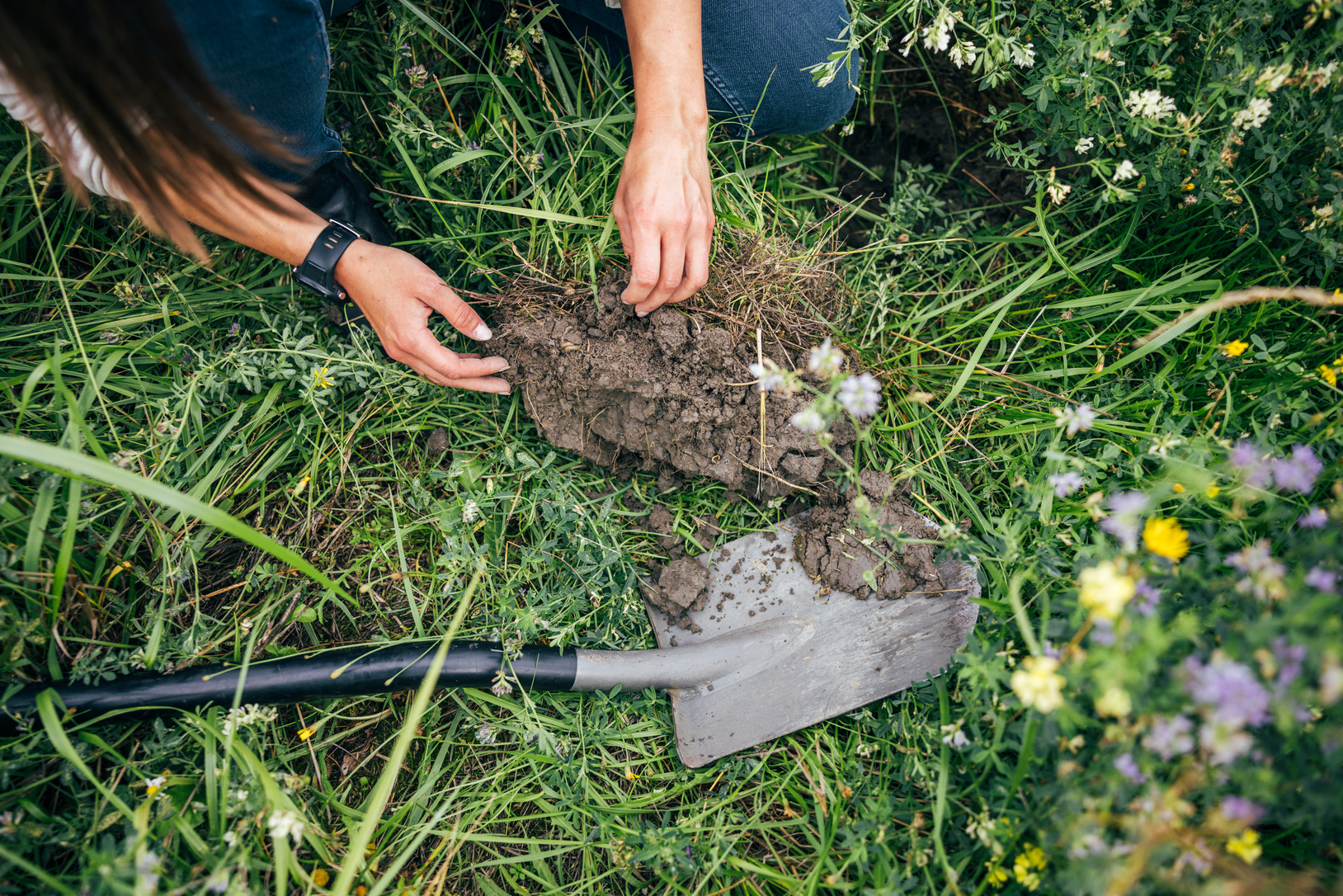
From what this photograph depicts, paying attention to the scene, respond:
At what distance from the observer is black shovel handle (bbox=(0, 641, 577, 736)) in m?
1.55

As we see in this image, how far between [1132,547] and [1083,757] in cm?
47

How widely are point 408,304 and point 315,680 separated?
1010mm

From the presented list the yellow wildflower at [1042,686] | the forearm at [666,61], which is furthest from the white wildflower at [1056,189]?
the yellow wildflower at [1042,686]

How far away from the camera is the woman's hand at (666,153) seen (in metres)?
1.47

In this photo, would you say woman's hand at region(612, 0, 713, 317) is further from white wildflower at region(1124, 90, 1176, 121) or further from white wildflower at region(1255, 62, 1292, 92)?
white wildflower at region(1255, 62, 1292, 92)

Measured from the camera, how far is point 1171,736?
3.13 ft

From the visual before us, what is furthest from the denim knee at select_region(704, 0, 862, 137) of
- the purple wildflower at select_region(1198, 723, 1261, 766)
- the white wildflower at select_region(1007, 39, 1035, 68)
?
the purple wildflower at select_region(1198, 723, 1261, 766)

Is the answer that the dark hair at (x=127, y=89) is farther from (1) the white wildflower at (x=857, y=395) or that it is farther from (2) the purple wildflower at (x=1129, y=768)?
(2) the purple wildflower at (x=1129, y=768)

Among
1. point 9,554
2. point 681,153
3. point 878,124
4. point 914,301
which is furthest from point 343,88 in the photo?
point 914,301

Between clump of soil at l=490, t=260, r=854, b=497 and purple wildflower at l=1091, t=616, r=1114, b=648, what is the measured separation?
2.72 ft

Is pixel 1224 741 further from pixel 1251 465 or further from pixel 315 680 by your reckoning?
pixel 315 680

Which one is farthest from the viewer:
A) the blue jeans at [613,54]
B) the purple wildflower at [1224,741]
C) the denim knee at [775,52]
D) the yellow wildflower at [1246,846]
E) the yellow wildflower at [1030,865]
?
the denim knee at [775,52]

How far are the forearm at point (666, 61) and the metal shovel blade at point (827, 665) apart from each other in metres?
1.30

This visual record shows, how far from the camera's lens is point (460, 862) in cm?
174
